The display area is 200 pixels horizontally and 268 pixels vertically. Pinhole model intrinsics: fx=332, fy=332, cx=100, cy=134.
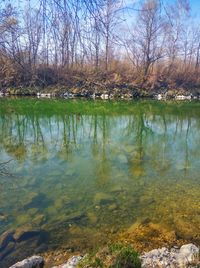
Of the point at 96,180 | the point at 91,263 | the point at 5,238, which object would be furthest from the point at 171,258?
the point at 96,180

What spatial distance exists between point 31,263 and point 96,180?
3883mm

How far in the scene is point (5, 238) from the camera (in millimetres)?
4953

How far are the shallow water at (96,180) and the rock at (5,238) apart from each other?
21cm

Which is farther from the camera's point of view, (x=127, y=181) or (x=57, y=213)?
(x=127, y=181)

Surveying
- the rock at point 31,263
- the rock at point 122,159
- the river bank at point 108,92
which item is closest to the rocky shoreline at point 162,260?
the rock at point 31,263

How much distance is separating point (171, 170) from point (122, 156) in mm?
1734

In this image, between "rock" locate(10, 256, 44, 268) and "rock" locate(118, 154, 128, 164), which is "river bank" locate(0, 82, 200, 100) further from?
"rock" locate(10, 256, 44, 268)

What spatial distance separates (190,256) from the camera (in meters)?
3.79

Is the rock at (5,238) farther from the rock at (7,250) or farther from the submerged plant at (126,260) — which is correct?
the submerged plant at (126,260)

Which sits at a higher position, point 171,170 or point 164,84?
point 164,84

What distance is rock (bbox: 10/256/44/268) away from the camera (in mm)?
3868

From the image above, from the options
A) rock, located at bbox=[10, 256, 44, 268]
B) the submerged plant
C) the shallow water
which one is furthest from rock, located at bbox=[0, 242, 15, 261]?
the submerged plant

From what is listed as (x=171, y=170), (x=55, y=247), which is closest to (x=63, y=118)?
(x=171, y=170)

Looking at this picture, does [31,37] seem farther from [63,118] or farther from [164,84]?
[164,84]
